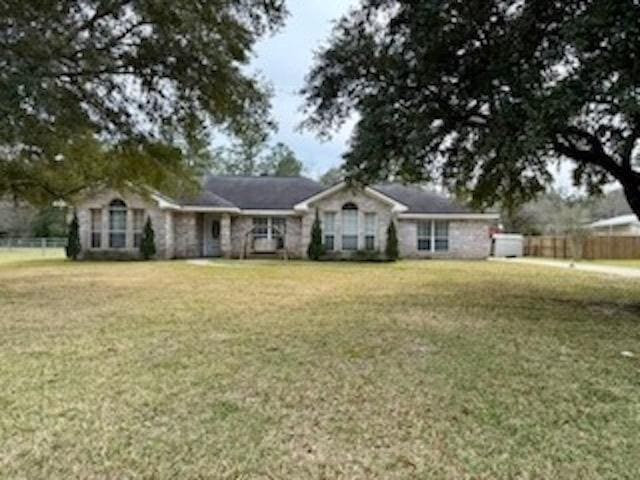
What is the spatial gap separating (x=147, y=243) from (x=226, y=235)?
388 cm

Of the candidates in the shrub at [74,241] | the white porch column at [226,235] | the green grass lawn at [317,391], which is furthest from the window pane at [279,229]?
the green grass lawn at [317,391]

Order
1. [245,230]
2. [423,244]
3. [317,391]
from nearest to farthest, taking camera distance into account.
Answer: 1. [317,391]
2. [245,230]
3. [423,244]

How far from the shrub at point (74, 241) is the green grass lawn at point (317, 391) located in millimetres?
17371

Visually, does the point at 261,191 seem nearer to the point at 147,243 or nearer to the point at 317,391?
the point at 147,243

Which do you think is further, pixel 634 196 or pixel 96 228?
pixel 96 228

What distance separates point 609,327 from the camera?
9.23 m

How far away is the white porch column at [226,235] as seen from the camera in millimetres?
29656

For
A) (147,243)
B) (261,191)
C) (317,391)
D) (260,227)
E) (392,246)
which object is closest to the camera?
(317,391)

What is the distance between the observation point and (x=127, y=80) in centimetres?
1320

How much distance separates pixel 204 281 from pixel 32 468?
1272 cm

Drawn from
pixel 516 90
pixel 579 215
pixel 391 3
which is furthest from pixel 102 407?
pixel 579 215

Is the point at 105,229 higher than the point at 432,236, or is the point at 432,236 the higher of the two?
the point at 105,229

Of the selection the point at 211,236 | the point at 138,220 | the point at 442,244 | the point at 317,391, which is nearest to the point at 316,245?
the point at 211,236

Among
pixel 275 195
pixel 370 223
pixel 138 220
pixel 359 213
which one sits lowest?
pixel 370 223
